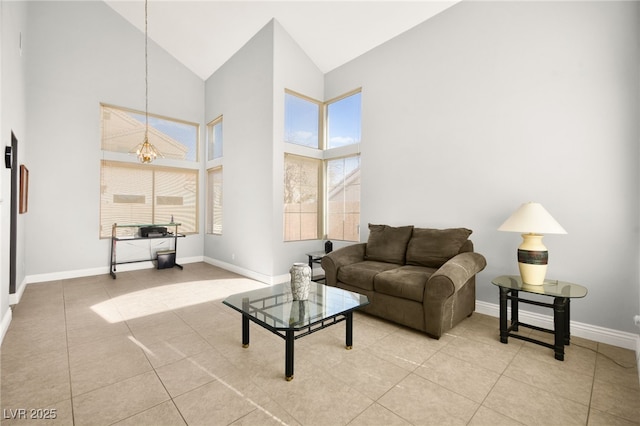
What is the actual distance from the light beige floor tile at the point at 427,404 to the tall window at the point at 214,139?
5344 millimetres

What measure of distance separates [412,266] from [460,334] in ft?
2.77

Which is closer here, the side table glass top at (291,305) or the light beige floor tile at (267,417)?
the light beige floor tile at (267,417)

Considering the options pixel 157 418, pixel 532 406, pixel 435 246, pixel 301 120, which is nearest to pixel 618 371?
pixel 532 406

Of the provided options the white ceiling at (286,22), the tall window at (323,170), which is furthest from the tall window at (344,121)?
the white ceiling at (286,22)

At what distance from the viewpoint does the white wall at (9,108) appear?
2.68m

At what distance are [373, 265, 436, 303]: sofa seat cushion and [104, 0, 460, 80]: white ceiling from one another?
327 cm

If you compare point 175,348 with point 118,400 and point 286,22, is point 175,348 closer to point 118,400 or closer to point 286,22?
point 118,400

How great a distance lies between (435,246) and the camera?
325 cm

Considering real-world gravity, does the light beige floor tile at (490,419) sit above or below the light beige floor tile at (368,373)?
below

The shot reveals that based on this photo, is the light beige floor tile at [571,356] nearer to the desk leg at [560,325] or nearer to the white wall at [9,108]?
the desk leg at [560,325]

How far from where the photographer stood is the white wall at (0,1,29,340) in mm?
2680

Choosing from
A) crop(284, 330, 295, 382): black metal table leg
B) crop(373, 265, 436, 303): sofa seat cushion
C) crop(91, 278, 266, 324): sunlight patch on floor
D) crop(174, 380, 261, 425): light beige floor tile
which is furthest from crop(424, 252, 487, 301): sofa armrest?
crop(91, 278, 266, 324): sunlight patch on floor

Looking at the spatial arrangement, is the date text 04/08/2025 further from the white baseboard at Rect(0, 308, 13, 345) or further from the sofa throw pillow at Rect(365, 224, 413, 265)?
the sofa throw pillow at Rect(365, 224, 413, 265)

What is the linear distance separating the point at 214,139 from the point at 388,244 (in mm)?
4487
